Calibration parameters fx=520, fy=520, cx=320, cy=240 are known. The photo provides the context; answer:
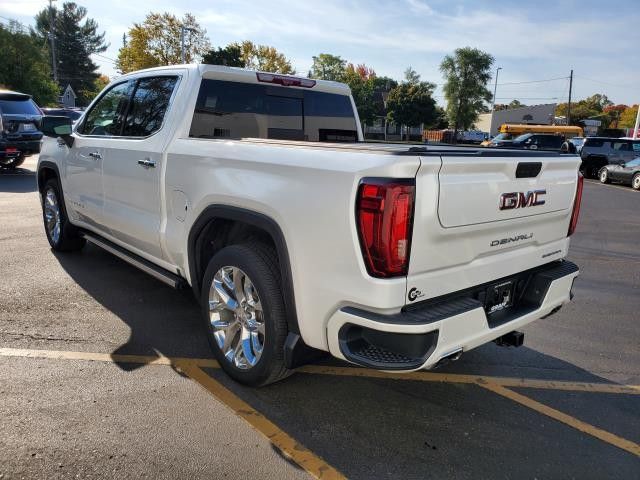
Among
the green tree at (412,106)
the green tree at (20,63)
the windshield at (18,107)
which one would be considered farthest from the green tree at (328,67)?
the windshield at (18,107)

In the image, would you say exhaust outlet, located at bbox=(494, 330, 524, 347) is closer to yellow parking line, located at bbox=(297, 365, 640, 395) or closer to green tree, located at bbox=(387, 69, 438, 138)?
yellow parking line, located at bbox=(297, 365, 640, 395)

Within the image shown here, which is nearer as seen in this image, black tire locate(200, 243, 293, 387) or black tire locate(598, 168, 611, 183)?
black tire locate(200, 243, 293, 387)

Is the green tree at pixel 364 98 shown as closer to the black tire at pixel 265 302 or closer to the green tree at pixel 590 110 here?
the green tree at pixel 590 110

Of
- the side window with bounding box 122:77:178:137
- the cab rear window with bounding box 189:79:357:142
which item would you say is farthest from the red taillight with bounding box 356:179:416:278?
the side window with bounding box 122:77:178:137

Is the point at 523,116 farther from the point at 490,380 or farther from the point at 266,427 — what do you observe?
the point at 266,427

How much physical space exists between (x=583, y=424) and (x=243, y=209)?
234 cm

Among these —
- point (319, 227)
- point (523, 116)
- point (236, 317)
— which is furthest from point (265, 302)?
point (523, 116)

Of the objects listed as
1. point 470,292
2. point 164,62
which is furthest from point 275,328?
point 164,62

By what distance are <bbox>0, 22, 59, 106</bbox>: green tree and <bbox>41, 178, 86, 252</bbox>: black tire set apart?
2835 centimetres

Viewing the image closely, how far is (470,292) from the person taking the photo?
9.10 feet

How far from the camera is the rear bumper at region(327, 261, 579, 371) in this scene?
2.38 m

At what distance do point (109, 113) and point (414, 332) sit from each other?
3.76 metres

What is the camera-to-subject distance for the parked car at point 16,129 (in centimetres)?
1355

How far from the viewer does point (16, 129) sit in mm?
13750
